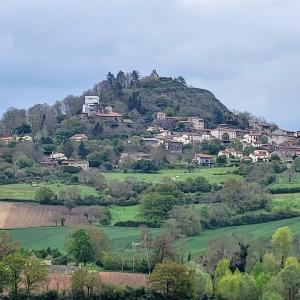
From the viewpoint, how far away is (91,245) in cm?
5531

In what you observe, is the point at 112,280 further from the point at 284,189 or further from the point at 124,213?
the point at 284,189

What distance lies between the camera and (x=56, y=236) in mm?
63656

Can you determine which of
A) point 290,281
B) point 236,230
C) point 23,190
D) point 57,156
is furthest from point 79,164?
point 290,281

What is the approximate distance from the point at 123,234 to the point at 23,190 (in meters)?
17.2

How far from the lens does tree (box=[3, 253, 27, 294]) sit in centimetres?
4819

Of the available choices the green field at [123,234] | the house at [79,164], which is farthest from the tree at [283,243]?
the house at [79,164]

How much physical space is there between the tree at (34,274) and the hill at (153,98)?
71632 millimetres

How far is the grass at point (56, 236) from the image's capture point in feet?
199

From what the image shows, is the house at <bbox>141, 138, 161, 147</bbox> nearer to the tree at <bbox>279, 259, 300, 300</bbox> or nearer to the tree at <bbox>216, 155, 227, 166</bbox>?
the tree at <bbox>216, 155, 227, 166</bbox>

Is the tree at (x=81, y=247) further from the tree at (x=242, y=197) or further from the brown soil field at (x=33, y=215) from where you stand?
the tree at (x=242, y=197)


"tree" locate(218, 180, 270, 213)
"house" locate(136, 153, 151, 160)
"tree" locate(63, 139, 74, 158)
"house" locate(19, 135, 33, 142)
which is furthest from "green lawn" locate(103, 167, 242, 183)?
"house" locate(19, 135, 33, 142)

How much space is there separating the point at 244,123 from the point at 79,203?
5845cm

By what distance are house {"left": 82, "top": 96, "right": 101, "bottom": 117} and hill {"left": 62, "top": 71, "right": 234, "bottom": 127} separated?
7.26ft

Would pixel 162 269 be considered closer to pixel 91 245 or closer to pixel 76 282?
pixel 76 282
